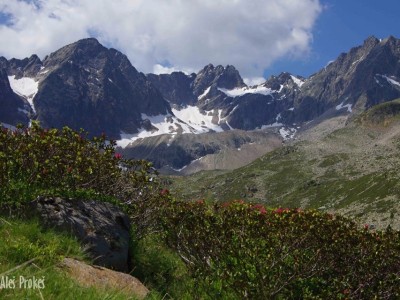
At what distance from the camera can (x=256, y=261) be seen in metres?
10.6

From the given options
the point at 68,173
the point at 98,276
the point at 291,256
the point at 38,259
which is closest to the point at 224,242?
the point at 291,256

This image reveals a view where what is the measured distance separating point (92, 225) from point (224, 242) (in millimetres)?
3560

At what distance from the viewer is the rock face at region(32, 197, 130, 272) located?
414 inches

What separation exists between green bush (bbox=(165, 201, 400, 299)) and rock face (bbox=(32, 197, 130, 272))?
2106 millimetres

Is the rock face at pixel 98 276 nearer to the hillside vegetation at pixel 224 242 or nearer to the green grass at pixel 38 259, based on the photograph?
the green grass at pixel 38 259

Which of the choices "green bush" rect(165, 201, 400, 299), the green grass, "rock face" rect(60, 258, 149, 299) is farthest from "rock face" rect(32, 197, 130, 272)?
"green bush" rect(165, 201, 400, 299)

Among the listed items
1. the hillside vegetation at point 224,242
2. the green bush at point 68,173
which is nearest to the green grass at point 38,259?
the hillside vegetation at point 224,242

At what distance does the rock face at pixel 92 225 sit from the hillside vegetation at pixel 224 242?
13.4 inches

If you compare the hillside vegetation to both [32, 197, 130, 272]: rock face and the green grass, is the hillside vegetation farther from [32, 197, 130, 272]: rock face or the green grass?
[32, 197, 130, 272]: rock face

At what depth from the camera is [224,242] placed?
11.9 m

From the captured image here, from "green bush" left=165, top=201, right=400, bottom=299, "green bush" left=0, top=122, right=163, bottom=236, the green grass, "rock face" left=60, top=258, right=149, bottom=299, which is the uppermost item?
"green bush" left=0, top=122, right=163, bottom=236

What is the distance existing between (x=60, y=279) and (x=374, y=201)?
185574 mm

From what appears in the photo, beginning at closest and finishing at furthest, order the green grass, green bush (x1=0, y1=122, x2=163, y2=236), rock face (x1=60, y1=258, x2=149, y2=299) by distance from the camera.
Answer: the green grass
rock face (x1=60, y1=258, x2=149, y2=299)
green bush (x1=0, y1=122, x2=163, y2=236)

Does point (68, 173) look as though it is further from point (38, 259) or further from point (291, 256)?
point (291, 256)
